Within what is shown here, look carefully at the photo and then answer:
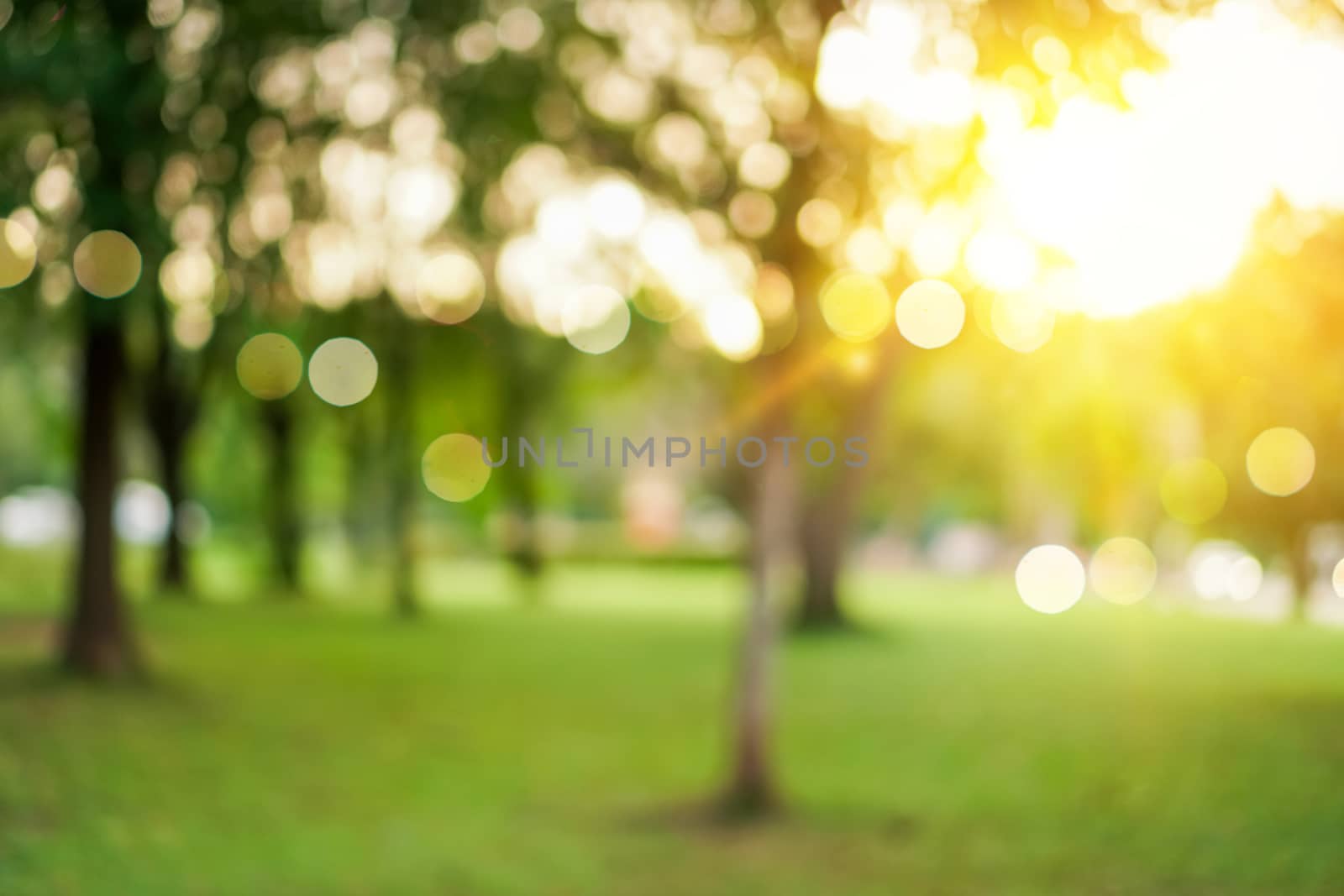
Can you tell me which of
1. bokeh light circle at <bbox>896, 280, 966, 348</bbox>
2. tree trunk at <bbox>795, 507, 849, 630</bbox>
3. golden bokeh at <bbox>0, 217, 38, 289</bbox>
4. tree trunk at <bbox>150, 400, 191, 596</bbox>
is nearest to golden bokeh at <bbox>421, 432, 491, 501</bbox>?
tree trunk at <bbox>150, 400, 191, 596</bbox>

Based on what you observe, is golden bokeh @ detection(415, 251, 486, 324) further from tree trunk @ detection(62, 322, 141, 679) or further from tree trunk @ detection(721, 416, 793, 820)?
tree trunk @ detection(721, 416, 793, 820)

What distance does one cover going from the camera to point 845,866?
743cm

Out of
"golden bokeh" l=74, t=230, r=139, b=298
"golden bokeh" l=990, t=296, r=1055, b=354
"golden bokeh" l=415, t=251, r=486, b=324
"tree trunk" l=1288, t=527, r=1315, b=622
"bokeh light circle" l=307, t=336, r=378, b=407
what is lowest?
"tree trunk" l=1288, t=527, r=1315, b=622

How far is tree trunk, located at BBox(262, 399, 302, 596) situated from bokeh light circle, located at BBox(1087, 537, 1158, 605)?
22.3 metres

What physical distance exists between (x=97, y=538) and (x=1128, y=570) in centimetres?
3106

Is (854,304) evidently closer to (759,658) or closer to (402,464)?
(759,658)

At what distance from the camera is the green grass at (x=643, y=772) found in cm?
714

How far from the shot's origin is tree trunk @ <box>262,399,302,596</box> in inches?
998

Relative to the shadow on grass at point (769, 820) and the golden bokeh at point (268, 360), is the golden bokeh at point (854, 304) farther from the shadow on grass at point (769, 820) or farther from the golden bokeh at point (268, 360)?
the golden bokeh at point (268, 360)

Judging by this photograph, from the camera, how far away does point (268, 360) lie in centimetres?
1159

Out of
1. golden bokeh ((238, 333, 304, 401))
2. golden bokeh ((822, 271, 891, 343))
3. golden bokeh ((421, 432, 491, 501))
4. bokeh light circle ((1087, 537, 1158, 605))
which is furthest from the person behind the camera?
bokeh light circle ((1087, 537, 1158, 605))

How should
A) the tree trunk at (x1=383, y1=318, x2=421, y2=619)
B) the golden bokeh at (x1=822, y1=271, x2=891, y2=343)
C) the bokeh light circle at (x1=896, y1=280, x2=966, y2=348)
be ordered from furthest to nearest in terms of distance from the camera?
1. the tree trunk at (x1=383, y1=318, x2=421, y2=619)
2. the bokeh light circle at (x1=896, y1=280, x2=966, y2=348)
3. the golden bokeh at (x1=822, y1=271, x2=891, y2=343)

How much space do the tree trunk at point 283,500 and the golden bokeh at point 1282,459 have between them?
18337 mm

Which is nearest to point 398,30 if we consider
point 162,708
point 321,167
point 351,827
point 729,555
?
point 321,167
